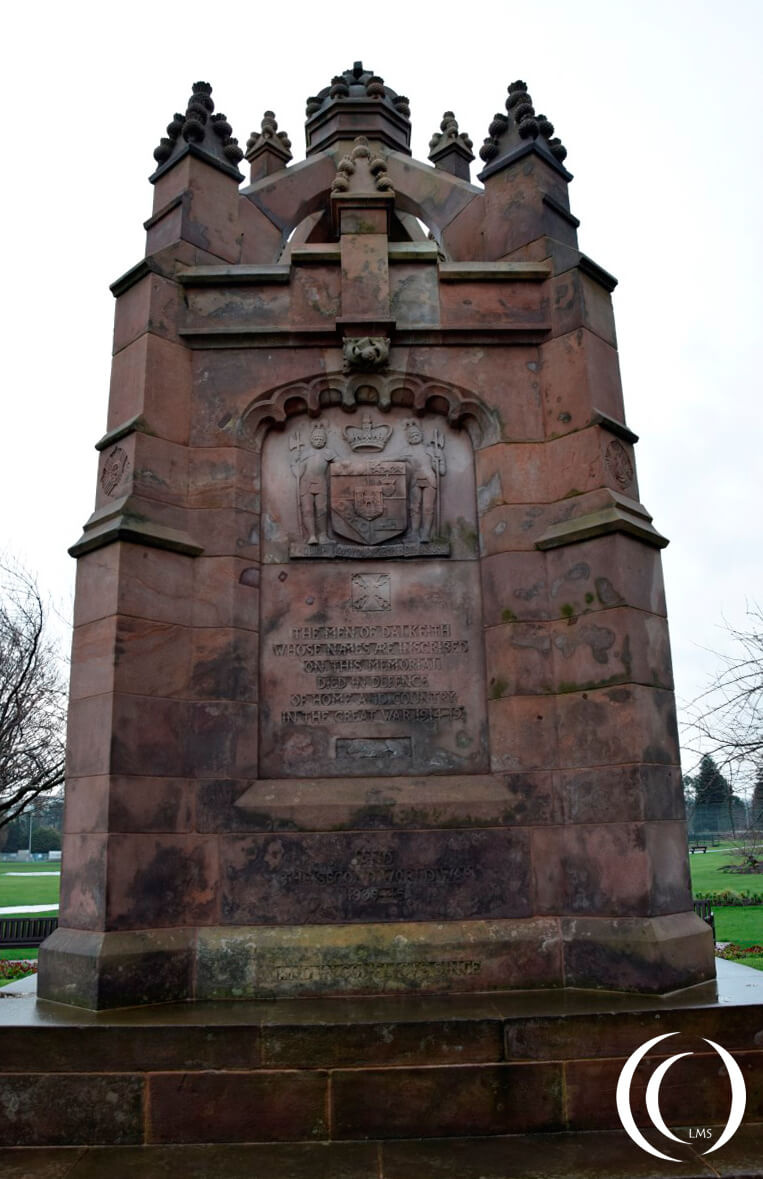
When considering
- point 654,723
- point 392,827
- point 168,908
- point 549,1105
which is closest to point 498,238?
point 654,723

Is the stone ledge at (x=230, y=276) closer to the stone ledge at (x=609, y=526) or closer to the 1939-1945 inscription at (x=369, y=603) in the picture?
the 1939-1945 inscription at (x=369, y=603)

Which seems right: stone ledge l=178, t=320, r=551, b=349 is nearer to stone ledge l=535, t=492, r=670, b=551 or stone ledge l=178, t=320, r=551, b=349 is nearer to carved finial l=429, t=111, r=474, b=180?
stone ledge l=535, t=492, r=670, b=551

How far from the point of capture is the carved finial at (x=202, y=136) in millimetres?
8031

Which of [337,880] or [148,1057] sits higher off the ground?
[337,880]

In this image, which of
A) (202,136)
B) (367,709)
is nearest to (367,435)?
(367,709)

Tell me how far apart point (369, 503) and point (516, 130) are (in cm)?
393

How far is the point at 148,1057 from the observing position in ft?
16.6

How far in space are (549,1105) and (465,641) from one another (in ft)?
10.6

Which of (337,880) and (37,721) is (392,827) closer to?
(337,880)

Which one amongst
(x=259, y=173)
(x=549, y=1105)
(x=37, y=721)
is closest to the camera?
(x=549, y=1105)

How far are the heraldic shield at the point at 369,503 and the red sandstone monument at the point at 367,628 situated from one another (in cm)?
2

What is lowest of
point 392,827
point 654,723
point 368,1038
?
point 368,1038

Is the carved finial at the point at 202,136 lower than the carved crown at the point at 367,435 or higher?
higher

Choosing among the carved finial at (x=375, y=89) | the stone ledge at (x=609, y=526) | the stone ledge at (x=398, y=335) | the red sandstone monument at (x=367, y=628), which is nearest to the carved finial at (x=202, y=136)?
the red sandstone monument at (x=367, y=628)
